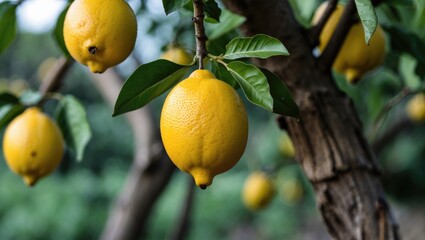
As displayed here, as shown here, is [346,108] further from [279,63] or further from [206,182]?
[206,182]

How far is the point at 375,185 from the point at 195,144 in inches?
14.6

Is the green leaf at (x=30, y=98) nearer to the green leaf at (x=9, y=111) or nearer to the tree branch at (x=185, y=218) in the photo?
the green leaf at (x=9, y=111)

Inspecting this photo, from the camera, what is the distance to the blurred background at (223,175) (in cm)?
117

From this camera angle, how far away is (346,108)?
0.74m

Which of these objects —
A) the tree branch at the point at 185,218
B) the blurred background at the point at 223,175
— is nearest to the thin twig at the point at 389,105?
the blurred background at the point at 223,175

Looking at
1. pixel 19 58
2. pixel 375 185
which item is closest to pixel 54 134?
pixel 375 185

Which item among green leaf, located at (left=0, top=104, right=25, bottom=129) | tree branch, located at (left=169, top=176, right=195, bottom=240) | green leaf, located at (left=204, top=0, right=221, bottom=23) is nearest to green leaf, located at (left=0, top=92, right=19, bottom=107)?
green leaf, located at (left=0, top=104, right=25, bottom=129)

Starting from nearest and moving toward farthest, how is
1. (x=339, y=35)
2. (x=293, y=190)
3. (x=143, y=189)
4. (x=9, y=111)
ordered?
(x=339, y=35), (x=9, y=111), (x=143, y=189), (x=293, y=190)

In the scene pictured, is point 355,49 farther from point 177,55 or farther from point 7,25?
point 7,25

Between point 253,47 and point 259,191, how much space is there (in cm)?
107

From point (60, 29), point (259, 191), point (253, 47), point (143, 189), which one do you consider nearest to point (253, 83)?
point (253, 47)

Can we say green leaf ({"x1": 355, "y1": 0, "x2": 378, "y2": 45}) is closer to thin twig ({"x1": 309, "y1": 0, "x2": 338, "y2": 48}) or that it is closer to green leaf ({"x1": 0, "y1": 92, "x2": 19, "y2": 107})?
thin twig ({"x1": 309, "y1": 0, "x2": 338, "y2": 48})

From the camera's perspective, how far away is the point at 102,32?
510 mm

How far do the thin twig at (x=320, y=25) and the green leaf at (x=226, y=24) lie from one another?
10 centimetres
